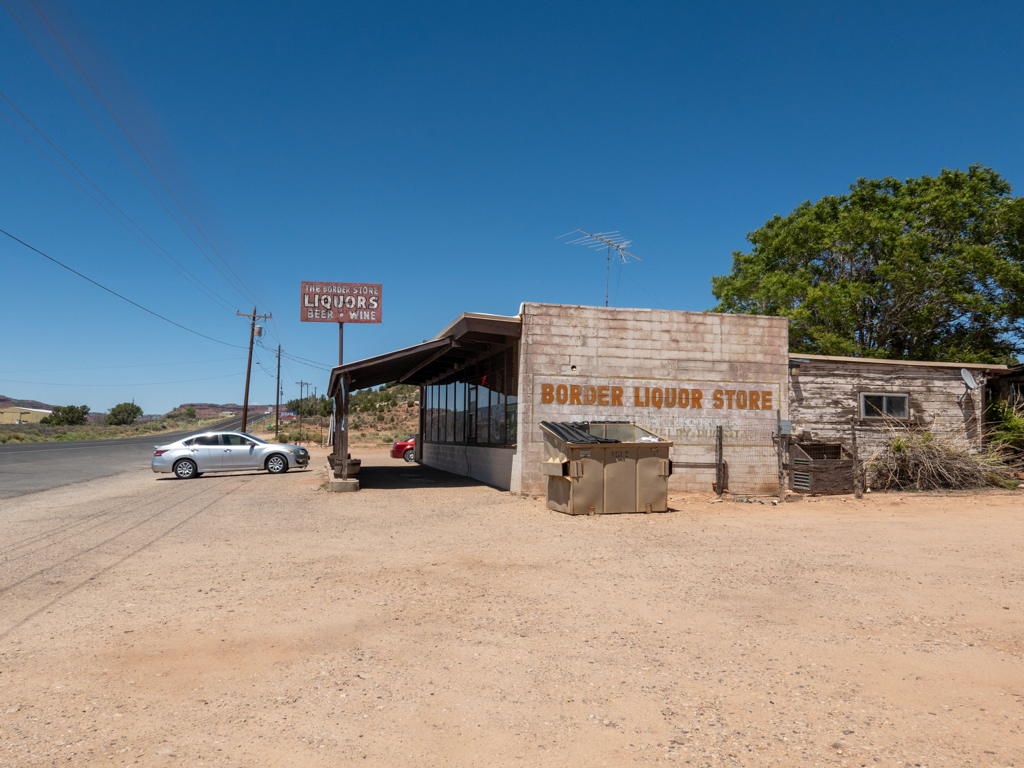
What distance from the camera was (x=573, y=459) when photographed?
11500 millimetres

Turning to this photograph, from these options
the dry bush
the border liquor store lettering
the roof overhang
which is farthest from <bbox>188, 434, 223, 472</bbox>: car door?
the dry bush

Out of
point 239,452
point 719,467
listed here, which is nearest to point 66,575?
point 719,467

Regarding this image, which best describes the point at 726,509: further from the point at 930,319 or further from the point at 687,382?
the point at 930,319

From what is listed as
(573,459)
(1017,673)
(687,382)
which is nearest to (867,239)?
(687,382)

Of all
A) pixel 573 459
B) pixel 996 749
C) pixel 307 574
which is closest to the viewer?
pixel 996 749

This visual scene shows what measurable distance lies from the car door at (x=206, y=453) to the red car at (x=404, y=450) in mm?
10028

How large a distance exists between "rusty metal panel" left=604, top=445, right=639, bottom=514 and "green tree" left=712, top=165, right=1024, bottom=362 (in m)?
17.6

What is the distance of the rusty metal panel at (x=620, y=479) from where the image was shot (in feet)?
38.2

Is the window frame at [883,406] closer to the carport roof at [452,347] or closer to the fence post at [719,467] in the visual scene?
the fence post at [719,467]

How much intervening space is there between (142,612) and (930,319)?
2958 cm

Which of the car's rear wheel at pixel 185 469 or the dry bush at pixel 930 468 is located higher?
the dry bush at pixel 930 468

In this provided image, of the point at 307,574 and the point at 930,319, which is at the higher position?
the point at 930,319

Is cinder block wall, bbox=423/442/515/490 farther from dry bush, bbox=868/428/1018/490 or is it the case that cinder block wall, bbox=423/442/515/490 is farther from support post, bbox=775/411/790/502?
dry bush, bbox=868/428/1018/490

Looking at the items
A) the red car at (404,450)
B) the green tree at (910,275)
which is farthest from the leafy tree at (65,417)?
the green tree at (910,275)
